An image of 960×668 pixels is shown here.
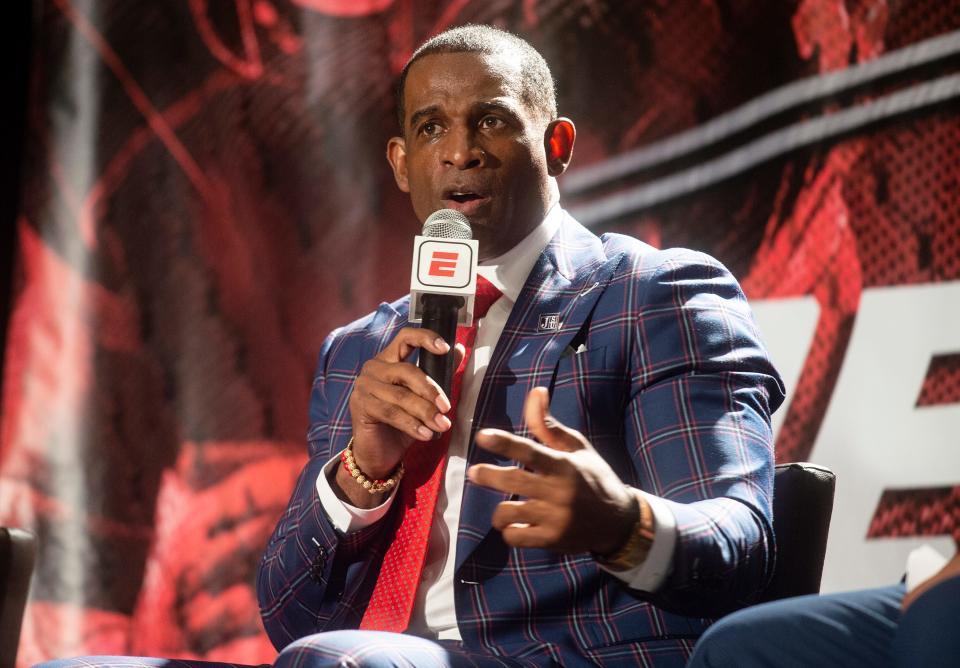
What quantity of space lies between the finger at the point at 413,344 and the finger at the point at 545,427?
233mm

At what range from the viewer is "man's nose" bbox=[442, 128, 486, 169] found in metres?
1.69

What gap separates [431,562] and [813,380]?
135 centimetres

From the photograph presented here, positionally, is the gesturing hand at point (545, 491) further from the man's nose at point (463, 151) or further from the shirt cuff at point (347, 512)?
the man's nose at point (463, 151)

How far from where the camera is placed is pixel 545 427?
109 cm

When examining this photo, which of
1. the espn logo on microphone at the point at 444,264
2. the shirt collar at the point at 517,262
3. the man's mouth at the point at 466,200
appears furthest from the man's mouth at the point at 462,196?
the espn logo on microphone at the point at 444,264

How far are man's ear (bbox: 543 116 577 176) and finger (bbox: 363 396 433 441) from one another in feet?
2.14

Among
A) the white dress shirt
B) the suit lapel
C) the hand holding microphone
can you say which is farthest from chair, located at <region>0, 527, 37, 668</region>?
the suit lapel

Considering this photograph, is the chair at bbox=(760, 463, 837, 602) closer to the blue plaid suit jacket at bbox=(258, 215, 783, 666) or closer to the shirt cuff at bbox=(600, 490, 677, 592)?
the blue plaid suit jacket at bbox=(258, 215, 783, 666)

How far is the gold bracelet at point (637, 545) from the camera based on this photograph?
1125 mm

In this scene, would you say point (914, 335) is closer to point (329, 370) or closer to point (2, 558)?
point (329, 370)

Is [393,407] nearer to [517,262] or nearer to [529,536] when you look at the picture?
[529,536]

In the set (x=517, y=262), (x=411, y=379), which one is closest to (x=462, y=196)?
(x=517, y=262)

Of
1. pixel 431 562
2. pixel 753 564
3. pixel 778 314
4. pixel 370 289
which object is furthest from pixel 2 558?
pixel 778 314

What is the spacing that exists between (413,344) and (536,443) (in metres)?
0.28
